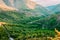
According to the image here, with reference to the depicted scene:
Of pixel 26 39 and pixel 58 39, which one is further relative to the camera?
pixel 26 39

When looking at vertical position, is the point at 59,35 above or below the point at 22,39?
above

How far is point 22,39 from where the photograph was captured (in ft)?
652

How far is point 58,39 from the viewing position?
40.6 meters

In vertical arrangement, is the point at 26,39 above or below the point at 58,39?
below

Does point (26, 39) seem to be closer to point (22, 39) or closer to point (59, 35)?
point (22, 39)

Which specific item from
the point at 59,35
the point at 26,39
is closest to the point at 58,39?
the point at 59,35

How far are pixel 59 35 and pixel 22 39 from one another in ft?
522

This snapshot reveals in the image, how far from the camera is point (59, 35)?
41000 millimetres

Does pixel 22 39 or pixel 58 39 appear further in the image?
pixel 22 39

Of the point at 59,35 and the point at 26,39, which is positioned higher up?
the point at 59,35

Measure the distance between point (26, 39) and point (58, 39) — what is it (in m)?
154

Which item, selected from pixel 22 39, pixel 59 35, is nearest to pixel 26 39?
pixel 22 39

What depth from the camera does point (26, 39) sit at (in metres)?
194

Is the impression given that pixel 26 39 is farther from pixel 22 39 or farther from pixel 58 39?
pixel 58 39
